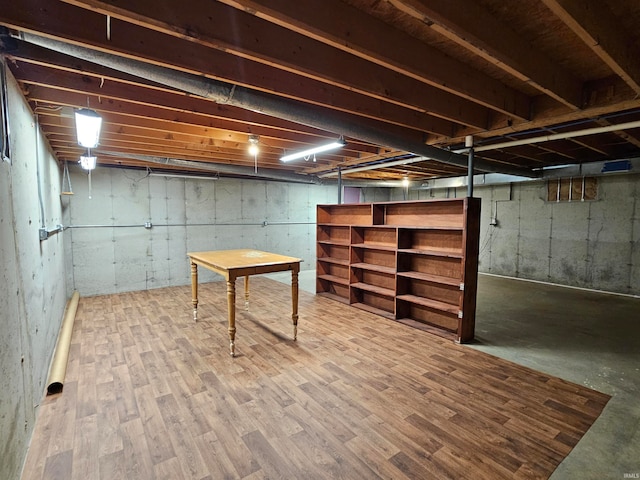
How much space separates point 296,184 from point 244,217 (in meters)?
1.65

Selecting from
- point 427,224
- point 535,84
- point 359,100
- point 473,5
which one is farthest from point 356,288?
point 473,5

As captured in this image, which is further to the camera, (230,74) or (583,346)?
(583,346)

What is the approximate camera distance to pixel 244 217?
7320 mm

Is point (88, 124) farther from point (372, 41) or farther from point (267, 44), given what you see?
point (372, 41)

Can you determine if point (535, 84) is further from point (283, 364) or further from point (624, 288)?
point (624, 288)

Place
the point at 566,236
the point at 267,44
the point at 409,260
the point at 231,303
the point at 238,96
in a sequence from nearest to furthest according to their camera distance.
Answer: the point at 267,44 < the point at 238,96 < the point at 231,303 < the point at 409,260 < the point at 566,236

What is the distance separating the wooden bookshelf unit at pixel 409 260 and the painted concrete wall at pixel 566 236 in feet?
13.5

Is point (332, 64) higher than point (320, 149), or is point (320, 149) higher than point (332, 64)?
point (332, 64)

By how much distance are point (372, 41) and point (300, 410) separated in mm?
2443

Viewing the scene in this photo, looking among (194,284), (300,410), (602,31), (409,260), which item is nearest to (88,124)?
(194,284)

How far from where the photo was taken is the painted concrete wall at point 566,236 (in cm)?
573

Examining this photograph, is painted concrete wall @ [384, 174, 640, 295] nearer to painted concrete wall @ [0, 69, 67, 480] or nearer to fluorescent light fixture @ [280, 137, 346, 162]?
fluorescent light fixture @ [280, 137, 346, 162]

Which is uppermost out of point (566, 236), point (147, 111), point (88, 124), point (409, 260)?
point (147, 111)

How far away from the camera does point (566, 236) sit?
642 centimetres
